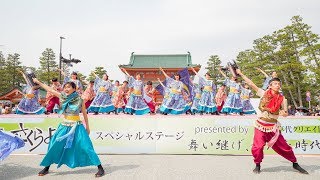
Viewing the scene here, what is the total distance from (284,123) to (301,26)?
68.5 feet

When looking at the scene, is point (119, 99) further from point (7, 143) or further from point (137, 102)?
point (7, 143)

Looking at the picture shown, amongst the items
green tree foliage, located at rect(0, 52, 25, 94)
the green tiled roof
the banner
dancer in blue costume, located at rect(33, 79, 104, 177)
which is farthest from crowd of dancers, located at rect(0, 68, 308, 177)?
green tree foliage, located at rect(0, 52, 25, 94)

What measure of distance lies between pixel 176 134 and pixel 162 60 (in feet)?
101

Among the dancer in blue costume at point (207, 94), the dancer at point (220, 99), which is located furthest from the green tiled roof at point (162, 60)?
the dancer in blue costume at point (207, 94)

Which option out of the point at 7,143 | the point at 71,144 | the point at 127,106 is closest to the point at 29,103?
the point at 127,106

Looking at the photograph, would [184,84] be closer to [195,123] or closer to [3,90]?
[195,123]

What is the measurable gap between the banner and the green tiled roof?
2876 centimetres

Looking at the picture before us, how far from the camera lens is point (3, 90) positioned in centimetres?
3550

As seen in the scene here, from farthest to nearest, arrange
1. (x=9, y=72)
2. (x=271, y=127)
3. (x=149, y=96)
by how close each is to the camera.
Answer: (x=9, y=72) → (x=149, y=96) → (x=271, y=127)

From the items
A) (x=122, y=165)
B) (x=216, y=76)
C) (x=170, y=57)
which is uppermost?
(x=170, y=57)

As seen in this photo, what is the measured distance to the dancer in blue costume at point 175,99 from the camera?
12492 mm

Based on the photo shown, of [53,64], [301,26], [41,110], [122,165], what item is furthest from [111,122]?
[53,64]

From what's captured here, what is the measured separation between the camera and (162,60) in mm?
37344

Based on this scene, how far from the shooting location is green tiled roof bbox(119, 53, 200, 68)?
1423 inches
